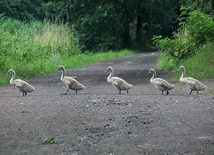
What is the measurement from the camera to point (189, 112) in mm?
12945

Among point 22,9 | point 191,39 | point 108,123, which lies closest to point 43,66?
point 191,39

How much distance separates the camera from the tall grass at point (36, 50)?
27.2 m

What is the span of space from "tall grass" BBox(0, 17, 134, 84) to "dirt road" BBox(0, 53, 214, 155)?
7.43 meters

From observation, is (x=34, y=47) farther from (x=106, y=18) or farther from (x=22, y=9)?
(x=22, y=9)

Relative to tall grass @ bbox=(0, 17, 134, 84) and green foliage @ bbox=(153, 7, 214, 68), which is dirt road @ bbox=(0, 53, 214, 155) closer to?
tall grass @ bbox=(0, 17, 134, 84)

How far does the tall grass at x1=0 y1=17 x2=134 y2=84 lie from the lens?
89.3 feet

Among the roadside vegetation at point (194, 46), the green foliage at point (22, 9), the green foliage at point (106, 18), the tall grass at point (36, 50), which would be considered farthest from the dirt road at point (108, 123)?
the green foliage at point (22, 9)

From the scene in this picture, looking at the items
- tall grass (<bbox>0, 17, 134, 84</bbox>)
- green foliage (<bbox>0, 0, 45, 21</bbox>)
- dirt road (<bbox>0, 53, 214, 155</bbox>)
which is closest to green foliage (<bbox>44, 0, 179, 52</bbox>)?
green foliage (<bbox>0, 0, 45, 21</bbox>)

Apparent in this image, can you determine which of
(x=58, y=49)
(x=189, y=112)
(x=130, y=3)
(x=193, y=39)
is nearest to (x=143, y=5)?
(x=130, y=3)

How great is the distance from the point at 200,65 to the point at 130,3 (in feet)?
113

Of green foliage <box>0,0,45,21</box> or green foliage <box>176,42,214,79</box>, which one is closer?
green foliage <box>176,42,214,79</box>

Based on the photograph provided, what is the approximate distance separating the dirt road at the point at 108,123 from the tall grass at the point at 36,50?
7426 mm

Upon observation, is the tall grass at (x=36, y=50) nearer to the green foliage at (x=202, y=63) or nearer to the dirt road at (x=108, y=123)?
the green foliage at (x=202, y=63)

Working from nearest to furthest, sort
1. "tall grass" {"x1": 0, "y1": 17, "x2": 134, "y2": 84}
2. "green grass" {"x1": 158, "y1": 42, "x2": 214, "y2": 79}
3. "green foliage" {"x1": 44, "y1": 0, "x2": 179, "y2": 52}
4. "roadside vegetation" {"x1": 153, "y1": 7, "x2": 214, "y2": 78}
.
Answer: "green grass" {"x1": 158, "y1": 42, "x2": 214, "y2": 79} → "roadside vegetation" {"x1": 153, "y1": 7, "x2": 214, "y2": 78} → "tall grass" {"x1": 0, "y1": 17, "x2": 134, "y2": 84} → "green foliage" {"x1": 44, "y1": 0, "x2": 179, "y2": 52}
